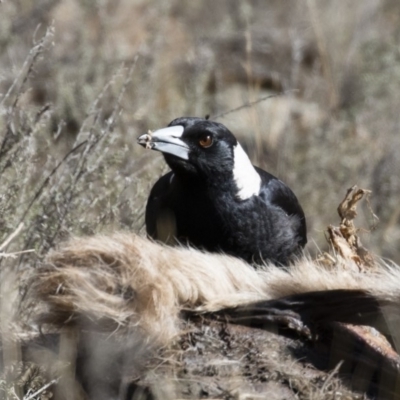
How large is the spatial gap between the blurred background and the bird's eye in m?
0.58

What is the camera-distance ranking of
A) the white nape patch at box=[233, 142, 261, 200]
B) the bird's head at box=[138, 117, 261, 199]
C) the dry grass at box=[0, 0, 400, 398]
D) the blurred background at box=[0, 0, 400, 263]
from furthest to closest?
1. the blurred background at box=[0, 0, 400, 263]
2. the dry grass at box=[0, 0, 400, 398]
3. the white nape patch at box=[233, 142, 261, 200]
4. the bird's head at box=[138, 117, 261, 199]

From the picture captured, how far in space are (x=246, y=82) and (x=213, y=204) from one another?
474 centimetres

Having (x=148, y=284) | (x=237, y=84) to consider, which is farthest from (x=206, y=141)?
(x=237, y=84)

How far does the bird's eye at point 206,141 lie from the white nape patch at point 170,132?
0.10 metres

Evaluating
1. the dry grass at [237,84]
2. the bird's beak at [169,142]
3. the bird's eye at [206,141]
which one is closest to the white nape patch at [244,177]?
the bird's eye at [206,141]

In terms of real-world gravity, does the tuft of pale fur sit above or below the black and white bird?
above

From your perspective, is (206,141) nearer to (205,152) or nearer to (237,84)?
(205,152)

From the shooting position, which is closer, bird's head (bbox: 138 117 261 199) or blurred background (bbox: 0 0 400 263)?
bird's head (bbox: 138 117 261 199)

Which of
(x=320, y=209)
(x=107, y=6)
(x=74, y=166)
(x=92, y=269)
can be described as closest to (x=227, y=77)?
(x=107, y=6)

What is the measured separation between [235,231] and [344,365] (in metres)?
1.49

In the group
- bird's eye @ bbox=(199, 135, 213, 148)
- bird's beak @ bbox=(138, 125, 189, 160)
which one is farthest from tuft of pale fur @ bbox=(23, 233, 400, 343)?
bird's eye @ bbox=(199, 135, 213, 148)

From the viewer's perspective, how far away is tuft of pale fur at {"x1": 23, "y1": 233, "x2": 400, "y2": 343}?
2232 mm

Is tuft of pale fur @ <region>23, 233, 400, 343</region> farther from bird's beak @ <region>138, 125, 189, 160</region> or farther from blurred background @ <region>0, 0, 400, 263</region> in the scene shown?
blurred background @ <region>0, 0, 400, 263</region>

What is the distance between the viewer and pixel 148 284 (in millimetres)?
2240
